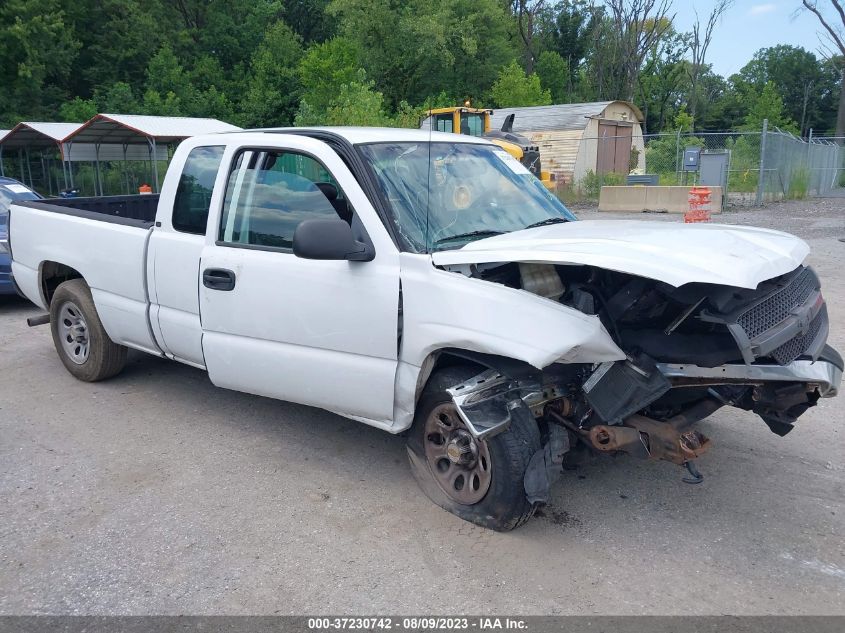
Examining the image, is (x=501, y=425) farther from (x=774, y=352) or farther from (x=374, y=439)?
(x=374, y=439)

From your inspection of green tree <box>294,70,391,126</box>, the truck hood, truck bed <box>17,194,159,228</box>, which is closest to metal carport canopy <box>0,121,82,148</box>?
green tree <box>294,70,391,126</box>

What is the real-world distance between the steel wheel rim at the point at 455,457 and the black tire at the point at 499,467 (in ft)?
0.10

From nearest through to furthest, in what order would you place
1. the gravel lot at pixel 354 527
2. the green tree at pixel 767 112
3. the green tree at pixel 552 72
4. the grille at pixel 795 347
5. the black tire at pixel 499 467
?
the gravel lot at pixel 354 527
the grille at pixel 795 347
the black tire at pixel 499 467
the green tree at pixel 767 112
the green tree at pixel 552 72

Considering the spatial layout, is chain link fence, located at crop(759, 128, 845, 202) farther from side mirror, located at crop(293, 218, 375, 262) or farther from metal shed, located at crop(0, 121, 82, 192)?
metal shed, located at crop(0, 121, 82, 192)

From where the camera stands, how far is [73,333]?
19.6 ft

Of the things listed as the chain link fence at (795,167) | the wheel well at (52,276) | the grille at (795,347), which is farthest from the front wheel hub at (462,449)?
the chain link fence at (795,167)

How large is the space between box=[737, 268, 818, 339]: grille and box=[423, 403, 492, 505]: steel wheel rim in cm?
134

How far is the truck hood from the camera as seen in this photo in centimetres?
300

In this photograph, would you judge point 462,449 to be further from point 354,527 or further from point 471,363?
point 354,527

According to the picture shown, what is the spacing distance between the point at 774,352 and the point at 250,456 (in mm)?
3101

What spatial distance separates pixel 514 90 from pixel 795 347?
42867 millimetres

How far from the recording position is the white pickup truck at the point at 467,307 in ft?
10.6

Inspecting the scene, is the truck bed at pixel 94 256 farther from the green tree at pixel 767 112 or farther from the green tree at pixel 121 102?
the green tree at pixel 767 112

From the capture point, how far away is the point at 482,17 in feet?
147
